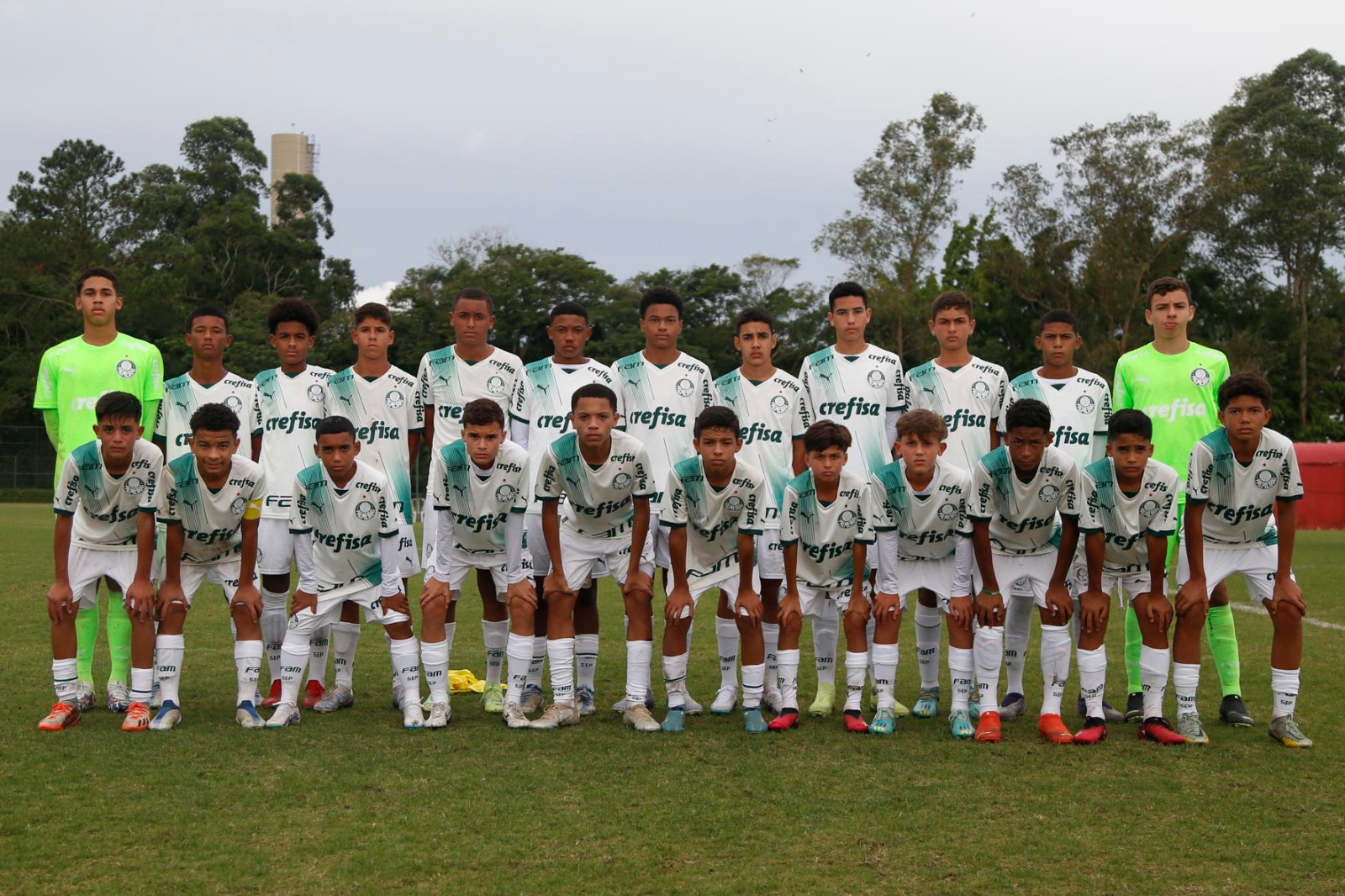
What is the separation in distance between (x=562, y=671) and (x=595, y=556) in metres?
0.64

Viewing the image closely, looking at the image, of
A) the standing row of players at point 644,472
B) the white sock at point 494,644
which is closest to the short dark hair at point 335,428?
the standing row of players at point 644,472

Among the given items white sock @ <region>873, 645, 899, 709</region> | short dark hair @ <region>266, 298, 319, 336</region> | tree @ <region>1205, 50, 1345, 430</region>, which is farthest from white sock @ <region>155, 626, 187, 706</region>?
tree @ <region>1205, 50, 1345, 430</region>

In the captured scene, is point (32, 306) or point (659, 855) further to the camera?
point (32, 306)

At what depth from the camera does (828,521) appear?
6.47 m

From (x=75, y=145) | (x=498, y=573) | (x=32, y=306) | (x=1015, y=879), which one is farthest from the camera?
(x=75, y=145)

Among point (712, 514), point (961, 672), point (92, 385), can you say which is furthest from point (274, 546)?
point (961, 672)

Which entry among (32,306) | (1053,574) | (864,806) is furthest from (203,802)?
(32,306)

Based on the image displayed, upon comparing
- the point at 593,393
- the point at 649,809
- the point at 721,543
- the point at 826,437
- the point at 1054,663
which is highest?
the point at 593,393

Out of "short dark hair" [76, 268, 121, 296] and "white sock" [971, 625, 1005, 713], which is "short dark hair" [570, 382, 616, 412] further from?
"short dark hair" [76, 268, 121, 296]

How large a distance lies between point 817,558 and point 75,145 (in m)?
51.5

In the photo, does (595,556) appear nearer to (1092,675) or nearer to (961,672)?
(961,672)

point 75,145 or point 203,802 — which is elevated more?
point 75,145

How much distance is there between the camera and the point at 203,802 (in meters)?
4.74

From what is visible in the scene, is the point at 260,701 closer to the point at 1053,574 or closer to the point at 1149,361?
the point at 1053,574
